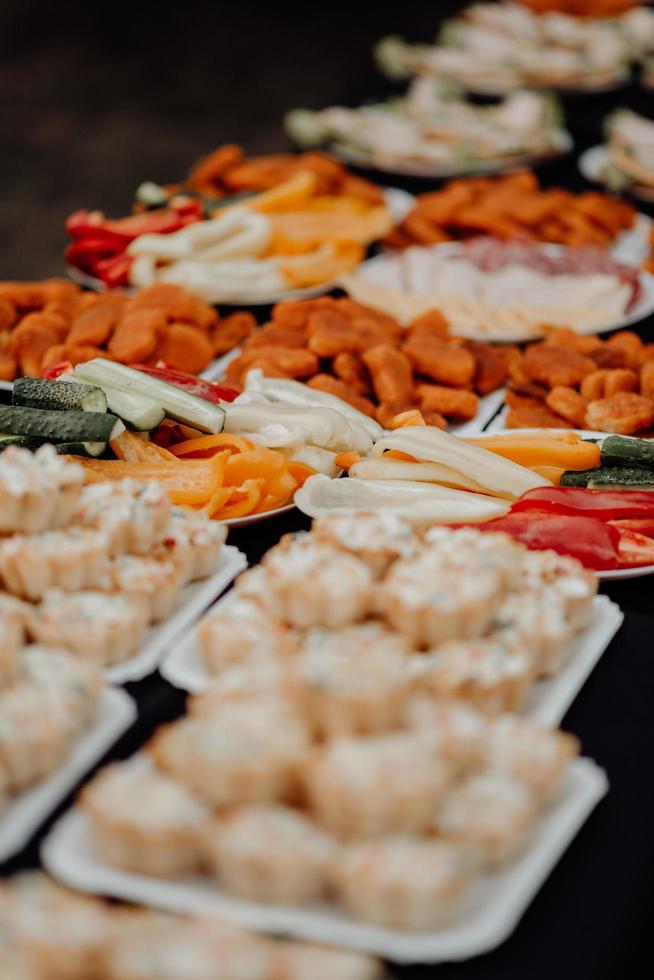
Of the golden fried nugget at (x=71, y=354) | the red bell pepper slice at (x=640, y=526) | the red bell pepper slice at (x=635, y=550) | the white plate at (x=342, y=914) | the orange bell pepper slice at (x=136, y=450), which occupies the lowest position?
the red bell pepper slice at (x=640, y=526)

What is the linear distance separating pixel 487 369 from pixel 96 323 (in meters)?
0.98

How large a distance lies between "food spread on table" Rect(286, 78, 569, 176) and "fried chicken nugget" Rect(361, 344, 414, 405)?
5.97 feet

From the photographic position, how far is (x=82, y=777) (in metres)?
1.35

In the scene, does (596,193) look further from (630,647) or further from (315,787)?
(315,787)

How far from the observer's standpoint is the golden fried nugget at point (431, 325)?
2.99 metres

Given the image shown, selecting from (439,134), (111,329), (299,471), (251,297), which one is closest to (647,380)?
(299,471)

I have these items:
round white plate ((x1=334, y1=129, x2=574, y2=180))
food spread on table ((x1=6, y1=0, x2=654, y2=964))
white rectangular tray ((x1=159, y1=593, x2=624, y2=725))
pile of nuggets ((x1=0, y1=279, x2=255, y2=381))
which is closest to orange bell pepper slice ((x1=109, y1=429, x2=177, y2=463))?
food spread on table ((x1=6, y1=0, x2=654, y2=964))

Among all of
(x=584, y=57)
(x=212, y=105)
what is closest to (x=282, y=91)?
(x=212, y=105)

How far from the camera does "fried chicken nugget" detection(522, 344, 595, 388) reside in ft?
9.14

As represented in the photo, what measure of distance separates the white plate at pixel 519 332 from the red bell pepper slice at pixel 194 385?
2.76 feet

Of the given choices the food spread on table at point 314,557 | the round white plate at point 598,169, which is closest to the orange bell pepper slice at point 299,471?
the food spread on table at point 314,557

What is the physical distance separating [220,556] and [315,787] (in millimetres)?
659

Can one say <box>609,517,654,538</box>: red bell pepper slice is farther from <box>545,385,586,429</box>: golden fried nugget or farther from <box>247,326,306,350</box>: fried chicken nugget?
<box>247,326,306,350</box>: fried chicken nugget

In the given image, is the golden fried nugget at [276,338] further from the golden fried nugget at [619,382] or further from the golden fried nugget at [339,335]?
the golden fried nugget at [619,382]
